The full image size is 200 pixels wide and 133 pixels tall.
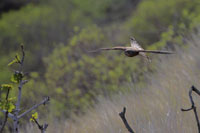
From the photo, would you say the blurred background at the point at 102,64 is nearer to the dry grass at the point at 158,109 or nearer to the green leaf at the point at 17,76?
the dry grass at the point at 158,109

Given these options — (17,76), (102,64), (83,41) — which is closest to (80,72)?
(102,64)

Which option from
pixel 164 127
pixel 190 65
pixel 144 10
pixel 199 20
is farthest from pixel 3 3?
pixel 164 127

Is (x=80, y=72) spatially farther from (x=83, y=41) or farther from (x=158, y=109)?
(x=158, y=109)

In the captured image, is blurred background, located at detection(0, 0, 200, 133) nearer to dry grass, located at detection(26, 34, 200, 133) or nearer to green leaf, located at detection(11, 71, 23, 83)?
dry grass, located at detection(26, 34, 200, 133)

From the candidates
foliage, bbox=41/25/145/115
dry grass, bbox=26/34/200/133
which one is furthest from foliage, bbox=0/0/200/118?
dry grass, bbox=26/34/200/133

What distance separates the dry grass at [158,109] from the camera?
80.0 inches

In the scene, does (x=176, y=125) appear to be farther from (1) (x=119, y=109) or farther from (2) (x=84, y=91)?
(2) (x=84, y=91)

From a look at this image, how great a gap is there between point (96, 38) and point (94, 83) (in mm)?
1855

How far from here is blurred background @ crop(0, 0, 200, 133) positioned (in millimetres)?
2713

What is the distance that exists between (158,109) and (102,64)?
181 inches

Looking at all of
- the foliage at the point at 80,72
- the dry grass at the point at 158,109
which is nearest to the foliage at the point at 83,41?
the foliage at the point at 80,72

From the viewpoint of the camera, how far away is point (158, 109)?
2.58 m

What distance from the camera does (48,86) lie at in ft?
23.5

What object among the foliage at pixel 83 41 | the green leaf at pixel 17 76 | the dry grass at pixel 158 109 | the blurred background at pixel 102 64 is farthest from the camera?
the foliage at pixel 83 41
